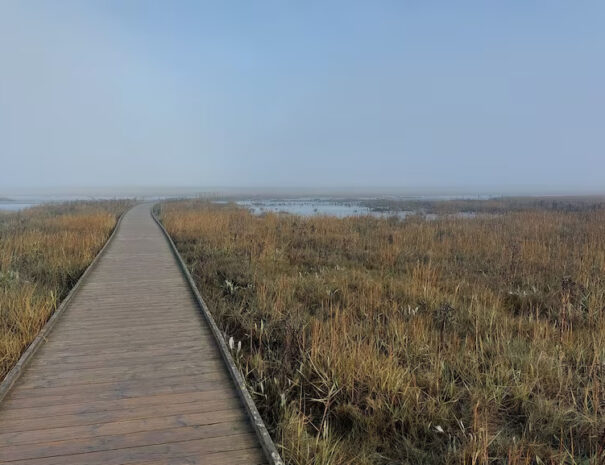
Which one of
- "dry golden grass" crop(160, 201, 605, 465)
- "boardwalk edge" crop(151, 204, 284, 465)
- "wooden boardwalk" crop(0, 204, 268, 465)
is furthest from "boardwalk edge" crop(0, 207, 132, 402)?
"dry golden grass" crop(160, 201, 605, 465)

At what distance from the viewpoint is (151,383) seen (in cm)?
353

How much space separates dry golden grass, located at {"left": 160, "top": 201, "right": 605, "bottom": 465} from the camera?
322 cm

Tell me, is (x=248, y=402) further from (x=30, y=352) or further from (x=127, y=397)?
(x=30, y=352)

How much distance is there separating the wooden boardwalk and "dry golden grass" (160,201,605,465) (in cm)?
49

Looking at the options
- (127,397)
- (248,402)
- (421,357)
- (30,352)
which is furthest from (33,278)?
(421,357)

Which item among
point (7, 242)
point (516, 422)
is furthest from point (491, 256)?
point (7, 242)

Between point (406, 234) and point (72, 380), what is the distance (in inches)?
509

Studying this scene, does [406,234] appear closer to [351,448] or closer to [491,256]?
[491,256]

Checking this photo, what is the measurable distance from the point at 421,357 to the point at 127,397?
10.8 ft

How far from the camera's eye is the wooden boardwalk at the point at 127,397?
8.51 ft

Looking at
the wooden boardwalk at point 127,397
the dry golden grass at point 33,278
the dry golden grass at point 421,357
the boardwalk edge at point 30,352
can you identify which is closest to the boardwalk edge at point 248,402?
the wooden boardwalk at point 127,397

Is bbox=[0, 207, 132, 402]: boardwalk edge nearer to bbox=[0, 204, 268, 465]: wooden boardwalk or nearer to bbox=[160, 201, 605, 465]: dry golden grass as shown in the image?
bbox=[0, 204, 268, 465]: wooden boardwalk

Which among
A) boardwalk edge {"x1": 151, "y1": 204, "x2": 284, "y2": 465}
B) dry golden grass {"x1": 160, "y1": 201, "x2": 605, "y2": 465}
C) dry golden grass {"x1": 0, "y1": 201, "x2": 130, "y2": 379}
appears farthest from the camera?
dry golden grass {"x1": 0, "y1": 201, "x2": 130, "y2": 379}

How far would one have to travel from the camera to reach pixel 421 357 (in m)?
4.59
